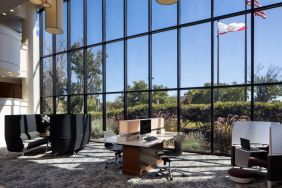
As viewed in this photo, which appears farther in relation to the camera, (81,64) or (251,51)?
(81,64)

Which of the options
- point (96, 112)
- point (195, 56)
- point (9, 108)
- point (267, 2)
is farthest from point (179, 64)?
point (9, 108)

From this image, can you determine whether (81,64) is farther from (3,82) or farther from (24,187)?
(24,187)

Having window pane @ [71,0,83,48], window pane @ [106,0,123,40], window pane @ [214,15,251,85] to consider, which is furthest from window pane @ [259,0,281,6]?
window pane @ [71,0,83,48]

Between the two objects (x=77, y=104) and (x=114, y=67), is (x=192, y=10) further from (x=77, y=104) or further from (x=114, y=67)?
(x=77, y=104)

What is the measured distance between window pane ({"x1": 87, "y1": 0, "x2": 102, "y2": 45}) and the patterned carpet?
194 inches

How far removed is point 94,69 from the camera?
10445mm

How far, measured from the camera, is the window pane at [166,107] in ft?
27.4

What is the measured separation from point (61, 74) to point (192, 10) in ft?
22.3

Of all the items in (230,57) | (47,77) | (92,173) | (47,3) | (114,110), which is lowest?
(92,173)

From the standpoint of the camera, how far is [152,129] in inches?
271

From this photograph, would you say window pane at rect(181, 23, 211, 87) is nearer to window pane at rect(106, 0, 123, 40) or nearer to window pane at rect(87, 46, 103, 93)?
window pane at rect(106, 0, 123, 40)

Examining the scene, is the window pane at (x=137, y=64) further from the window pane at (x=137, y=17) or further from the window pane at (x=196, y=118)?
the window pane at (x=196, y=118)

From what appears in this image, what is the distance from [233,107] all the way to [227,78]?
939 millimetres

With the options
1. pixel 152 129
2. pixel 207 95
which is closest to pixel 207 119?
pixel 207 95
